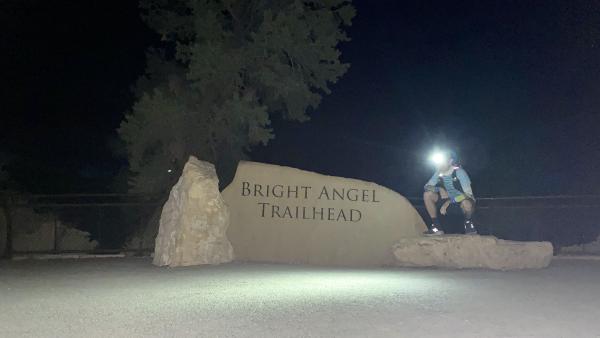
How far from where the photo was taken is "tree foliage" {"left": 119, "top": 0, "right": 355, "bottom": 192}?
16719 mm

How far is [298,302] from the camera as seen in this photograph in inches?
314

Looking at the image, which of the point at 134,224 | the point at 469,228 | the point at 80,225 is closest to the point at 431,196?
the point at 469,228

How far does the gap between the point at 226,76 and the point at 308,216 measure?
16.8 feet

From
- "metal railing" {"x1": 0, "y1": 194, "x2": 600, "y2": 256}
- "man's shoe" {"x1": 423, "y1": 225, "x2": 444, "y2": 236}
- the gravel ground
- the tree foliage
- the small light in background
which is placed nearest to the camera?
the gravel ground

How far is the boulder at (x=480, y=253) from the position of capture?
11.7 m

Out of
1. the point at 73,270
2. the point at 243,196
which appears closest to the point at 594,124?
the point at 243,196

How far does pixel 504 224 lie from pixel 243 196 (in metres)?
10.7

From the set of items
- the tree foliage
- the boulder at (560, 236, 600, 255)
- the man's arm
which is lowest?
the boulder at (560, 236, 600, 255)

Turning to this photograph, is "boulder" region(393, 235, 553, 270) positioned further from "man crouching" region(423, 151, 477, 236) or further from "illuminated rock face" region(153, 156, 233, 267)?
"illuminated rock face" region(153, 156, 233, 267)

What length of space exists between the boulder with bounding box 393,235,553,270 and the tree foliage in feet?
21.9

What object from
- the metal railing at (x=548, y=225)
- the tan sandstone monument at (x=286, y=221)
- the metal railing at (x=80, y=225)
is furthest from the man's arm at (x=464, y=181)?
the metal railing at (x=80, y=225)

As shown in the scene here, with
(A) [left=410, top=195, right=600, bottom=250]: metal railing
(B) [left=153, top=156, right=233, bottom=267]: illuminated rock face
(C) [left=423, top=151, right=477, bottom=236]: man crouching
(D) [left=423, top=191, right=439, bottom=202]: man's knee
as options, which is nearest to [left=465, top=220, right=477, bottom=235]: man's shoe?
(C) [left=423, top=151, right=477, bottom=236]: man crouching

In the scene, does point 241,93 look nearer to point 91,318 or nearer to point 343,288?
point 343,288

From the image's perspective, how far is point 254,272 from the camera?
11234 mm
